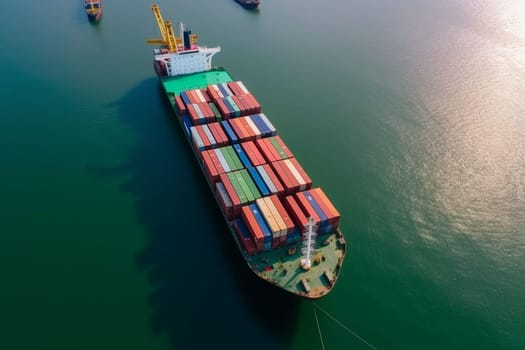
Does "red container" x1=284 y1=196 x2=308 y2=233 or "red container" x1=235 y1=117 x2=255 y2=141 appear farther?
"red container" x1=235 y1=117 x2=255 y2=141

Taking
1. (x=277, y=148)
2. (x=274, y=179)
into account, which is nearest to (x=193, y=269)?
(x=274, y=179)

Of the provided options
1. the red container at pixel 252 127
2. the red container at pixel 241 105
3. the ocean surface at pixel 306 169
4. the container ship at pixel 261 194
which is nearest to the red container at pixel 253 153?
the container ship at pixel 261 194

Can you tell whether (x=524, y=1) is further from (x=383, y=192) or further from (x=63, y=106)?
(x=63, y=106)

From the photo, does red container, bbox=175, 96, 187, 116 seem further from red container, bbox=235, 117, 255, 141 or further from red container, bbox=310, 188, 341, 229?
red container, bbox=310, 188, 341, 229

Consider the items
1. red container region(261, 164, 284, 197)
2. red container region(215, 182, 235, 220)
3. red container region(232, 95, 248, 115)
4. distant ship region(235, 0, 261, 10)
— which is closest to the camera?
red container region(215, 182, 235, 220)

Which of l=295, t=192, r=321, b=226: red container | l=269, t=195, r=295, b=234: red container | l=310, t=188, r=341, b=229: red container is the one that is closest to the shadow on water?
l=269, t=195, r=295, b=234: red container

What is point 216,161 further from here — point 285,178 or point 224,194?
point 285,178

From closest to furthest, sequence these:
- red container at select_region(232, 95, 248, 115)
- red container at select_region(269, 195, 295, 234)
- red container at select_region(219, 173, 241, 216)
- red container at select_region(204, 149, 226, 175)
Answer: red container at select_region(269, 195, 295, 234) < red container at select_region(219, 173, 241, 216) < red container at select_region(204, 149, 226, 175) < red container at select_region(232, 95, 248, 115)
